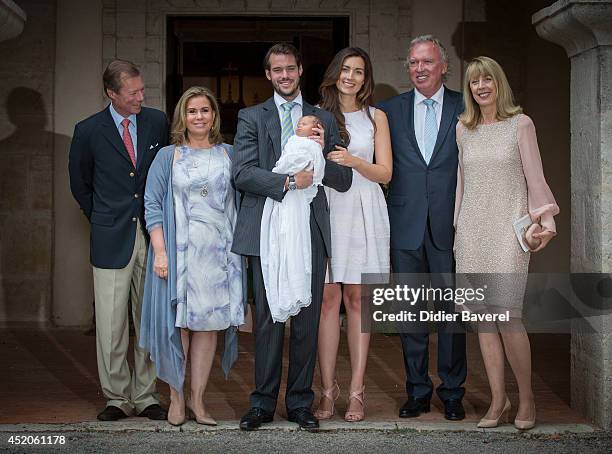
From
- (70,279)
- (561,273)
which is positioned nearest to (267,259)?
(70,279)

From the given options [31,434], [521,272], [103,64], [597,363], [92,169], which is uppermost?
[103,64]

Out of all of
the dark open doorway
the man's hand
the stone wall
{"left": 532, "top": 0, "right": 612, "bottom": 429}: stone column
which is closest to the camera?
the man's hand

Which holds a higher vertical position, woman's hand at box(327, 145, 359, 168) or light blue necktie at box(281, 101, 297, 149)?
light blue necktie at box(281, 101, 297, 149)

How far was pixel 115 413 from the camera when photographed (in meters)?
5.70

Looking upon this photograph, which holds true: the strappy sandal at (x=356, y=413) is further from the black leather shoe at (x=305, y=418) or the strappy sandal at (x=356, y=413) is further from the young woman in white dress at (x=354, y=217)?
the black leather shoe at (x=305, y=418)

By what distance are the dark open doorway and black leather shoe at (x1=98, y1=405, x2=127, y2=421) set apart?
17.4 feet

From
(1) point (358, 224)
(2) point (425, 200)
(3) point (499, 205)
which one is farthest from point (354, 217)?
(3) point (499, 205)

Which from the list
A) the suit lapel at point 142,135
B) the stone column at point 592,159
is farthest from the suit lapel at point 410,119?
the suit lapel at point 142,135

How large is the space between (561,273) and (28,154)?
206 inches

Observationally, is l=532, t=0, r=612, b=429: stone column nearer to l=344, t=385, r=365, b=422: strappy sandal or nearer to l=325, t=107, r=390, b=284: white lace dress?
l=325, t=107, r=390, b=284: white lace dress

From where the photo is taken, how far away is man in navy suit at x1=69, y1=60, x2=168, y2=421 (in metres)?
5.71

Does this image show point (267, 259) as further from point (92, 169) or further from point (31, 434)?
point (31, 434)

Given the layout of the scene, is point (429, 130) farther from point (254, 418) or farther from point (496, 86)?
point (254, 418)

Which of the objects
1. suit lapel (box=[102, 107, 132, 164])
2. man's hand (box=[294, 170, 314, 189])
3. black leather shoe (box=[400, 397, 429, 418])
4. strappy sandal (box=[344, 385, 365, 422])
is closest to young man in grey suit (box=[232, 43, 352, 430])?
man's hand (box=[294, 170, 314, 189])
